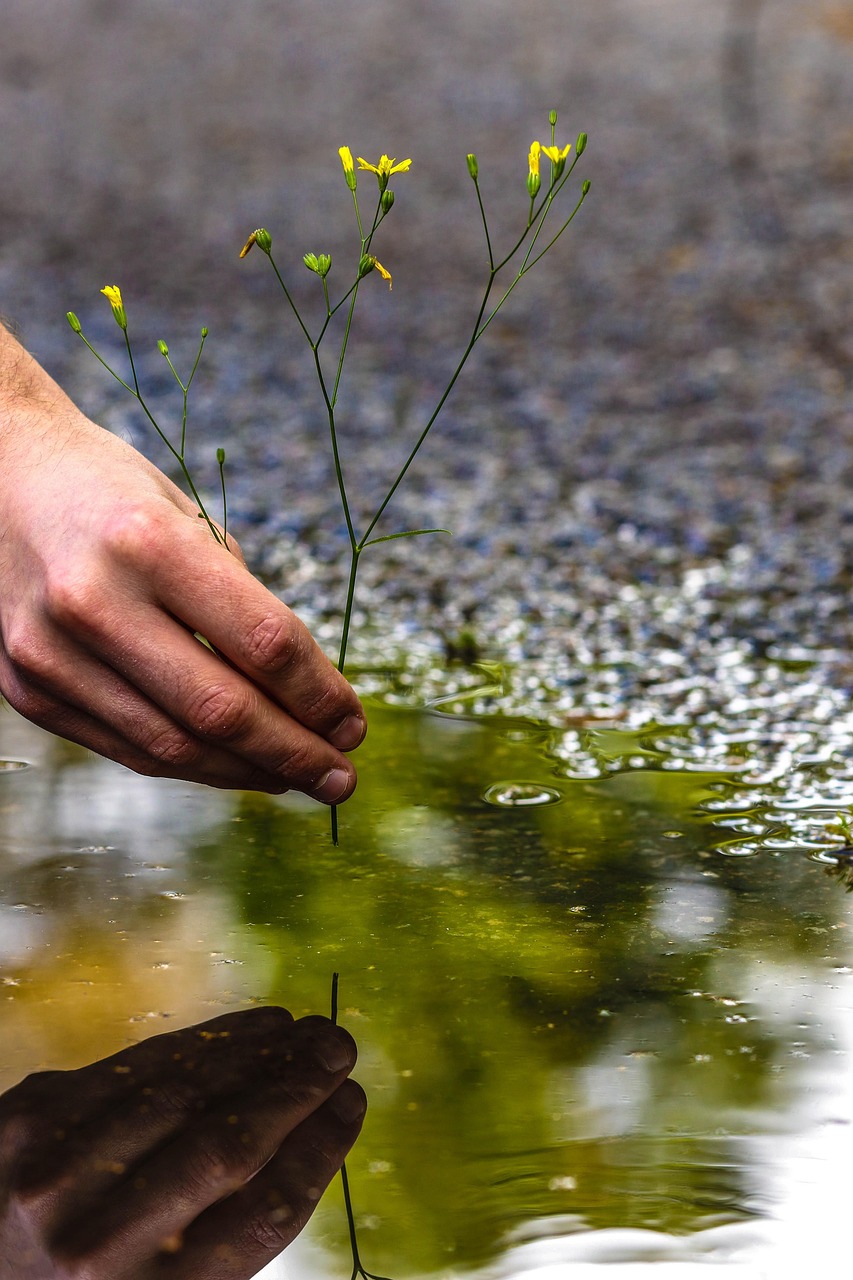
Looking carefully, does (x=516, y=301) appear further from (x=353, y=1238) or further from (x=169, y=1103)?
(x=353, y=1238)

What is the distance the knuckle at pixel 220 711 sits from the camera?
45.7 inches

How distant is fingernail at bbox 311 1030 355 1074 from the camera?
1.20m

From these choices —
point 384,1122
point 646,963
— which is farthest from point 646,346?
point 384,1122

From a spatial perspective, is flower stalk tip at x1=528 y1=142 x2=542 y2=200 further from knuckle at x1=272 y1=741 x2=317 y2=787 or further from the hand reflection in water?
the hand reflection in water

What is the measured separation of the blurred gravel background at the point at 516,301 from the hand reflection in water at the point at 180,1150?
3.25ft

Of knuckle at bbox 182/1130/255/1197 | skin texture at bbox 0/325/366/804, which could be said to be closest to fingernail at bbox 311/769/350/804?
skin texture at bbox 0/325/366/804

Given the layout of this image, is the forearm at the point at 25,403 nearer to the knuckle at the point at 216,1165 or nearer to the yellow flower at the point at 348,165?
the yellow flower at the point at 348,165

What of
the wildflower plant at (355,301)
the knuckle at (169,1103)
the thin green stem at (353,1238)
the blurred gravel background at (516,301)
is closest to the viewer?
the thin green stem at (353,1238)

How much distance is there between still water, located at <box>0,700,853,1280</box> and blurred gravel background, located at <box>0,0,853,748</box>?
0.40 metres

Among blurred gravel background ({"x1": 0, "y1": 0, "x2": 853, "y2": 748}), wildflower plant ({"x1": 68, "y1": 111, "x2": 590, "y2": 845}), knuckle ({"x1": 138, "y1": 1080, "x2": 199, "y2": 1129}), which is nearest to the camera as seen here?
knuckle ({"x1": 138, "y1": 1080, "x2": 199, "y2": 1129})

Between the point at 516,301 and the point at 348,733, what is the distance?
368 cm

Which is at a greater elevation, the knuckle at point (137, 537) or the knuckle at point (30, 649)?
the knuckle at point (137, 537)

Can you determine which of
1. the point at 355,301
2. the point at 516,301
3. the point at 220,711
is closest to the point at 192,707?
the point at 220,711

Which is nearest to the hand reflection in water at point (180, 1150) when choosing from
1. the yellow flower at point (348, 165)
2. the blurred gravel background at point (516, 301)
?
the yellow flower at point (348, 165)
